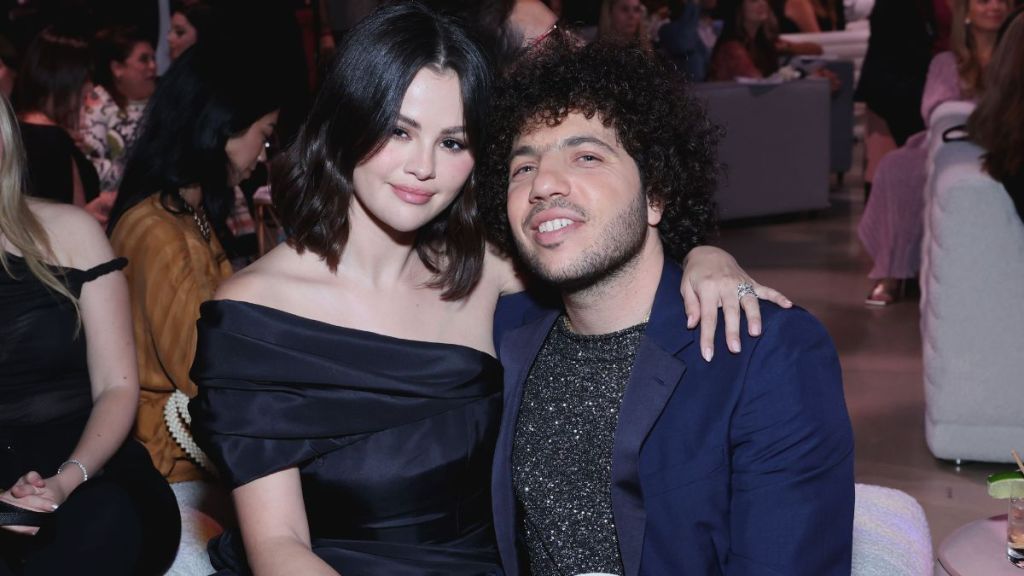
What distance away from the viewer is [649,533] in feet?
6.38

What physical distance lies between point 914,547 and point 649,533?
94cm

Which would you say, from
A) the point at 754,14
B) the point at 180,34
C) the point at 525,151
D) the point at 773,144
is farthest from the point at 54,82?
the point at 754,14

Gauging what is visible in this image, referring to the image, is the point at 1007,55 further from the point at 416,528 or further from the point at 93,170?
the point at 93,170

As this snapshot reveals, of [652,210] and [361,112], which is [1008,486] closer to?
[652,210]

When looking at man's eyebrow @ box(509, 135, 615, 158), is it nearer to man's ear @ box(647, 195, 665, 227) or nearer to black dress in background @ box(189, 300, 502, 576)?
man's ear @ box(647, 195, 665, 227)

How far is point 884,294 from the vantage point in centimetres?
606

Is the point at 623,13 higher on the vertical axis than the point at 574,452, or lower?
lower

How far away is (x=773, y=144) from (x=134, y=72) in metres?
4.26

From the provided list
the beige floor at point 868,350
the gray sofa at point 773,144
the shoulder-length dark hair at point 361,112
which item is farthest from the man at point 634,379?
the gray sofa at point 773,144

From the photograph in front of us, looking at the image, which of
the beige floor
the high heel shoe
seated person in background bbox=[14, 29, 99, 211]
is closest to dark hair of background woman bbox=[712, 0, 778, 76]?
the beige floor

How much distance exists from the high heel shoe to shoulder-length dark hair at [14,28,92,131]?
12.5ft

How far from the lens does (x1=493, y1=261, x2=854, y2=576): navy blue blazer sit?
185cm

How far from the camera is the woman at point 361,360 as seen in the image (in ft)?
6.74

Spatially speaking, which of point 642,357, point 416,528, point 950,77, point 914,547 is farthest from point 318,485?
point 950,77
